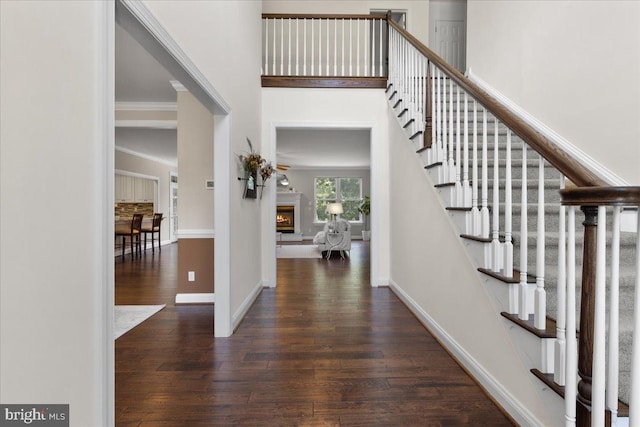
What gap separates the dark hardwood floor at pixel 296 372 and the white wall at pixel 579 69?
2069mm

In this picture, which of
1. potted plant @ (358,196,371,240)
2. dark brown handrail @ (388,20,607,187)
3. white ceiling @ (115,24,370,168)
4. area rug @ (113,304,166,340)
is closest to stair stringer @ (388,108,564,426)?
dark brown handrail @ (388,20,607,187)

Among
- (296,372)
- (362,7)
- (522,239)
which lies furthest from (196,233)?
(362,7)

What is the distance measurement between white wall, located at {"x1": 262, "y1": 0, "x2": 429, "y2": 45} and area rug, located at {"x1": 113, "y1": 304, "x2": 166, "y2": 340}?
5279 millimetres

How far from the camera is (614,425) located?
1084 mm

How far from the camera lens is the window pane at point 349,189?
1193cm

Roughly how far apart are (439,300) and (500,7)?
3494 mm

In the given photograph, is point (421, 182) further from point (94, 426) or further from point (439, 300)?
point (94, 426)

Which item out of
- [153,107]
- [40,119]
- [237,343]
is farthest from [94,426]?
[153,107]

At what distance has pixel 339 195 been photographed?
39.1 feet

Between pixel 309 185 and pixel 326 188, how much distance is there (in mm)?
647

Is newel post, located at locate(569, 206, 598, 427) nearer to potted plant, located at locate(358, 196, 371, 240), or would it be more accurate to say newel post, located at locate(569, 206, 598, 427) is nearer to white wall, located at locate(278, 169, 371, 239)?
potted plant, located at locate(358, 196, 371, 240)

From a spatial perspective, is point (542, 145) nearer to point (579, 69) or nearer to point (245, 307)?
point (579, 69)

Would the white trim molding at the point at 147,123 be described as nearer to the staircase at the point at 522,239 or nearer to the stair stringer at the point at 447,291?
the stair stringer at the point at 447,291

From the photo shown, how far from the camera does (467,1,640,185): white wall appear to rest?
2.32 meters
